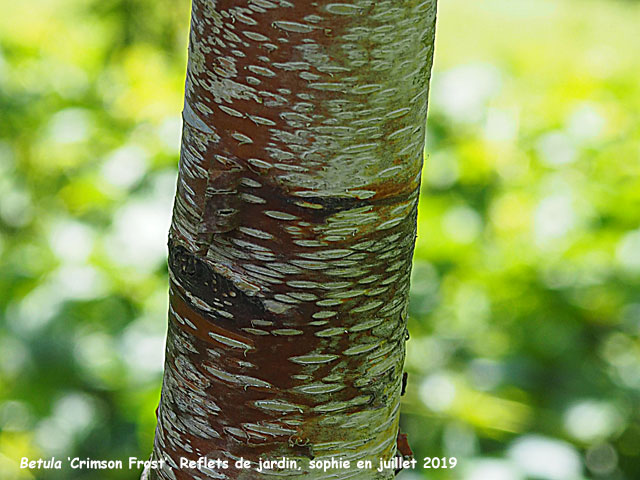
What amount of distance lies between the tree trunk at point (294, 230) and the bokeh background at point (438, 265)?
117cm

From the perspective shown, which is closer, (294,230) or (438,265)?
(294,230)

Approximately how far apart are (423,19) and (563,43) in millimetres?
5133

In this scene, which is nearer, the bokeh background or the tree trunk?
the tree trunk

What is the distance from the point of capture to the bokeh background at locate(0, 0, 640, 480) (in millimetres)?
1990

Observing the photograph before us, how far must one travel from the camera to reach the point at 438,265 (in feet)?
7.52

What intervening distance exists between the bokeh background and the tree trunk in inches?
46.2

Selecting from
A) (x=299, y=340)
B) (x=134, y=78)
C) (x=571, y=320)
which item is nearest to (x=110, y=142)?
(x=134, y=78)

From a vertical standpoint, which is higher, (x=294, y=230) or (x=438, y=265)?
(x=438, y=265)

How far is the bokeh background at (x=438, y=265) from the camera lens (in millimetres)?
1990

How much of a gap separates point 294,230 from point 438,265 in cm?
169

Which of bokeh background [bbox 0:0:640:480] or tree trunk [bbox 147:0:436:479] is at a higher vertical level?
bokeh background [bbox 0:0:640:480]

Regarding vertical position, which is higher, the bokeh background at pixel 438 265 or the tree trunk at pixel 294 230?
the bokeh background at pixel 438 265

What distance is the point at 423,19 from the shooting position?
0.61 metres

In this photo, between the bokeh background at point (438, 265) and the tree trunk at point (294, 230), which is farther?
the bokeh background at point (438, 265)
